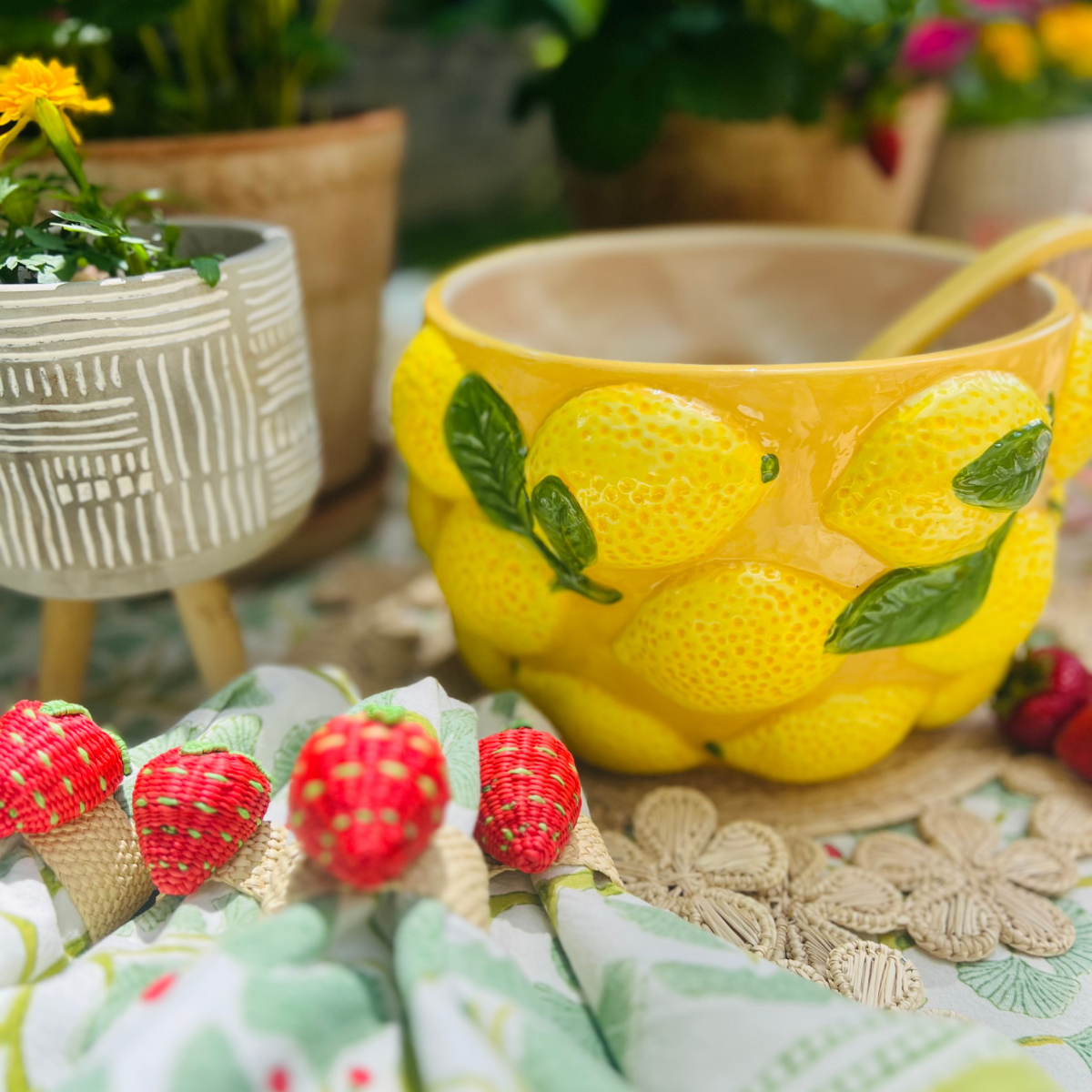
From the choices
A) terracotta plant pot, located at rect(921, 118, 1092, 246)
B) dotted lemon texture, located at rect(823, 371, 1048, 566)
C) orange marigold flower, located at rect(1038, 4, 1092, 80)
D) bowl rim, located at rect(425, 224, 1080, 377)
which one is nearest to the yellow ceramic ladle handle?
bowl rim, located at rect(425, 224, 1080, 377)

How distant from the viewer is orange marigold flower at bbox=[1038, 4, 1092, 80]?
0.92 metres

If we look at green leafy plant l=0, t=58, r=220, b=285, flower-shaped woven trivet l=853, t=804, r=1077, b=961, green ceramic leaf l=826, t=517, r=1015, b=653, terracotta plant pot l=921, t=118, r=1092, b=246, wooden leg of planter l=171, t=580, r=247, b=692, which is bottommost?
flower-shaped woven trivet l=853, t=804, r=1077, b=961

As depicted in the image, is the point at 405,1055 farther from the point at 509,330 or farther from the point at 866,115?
the point at 866,115

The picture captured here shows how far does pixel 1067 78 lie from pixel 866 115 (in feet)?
1.43

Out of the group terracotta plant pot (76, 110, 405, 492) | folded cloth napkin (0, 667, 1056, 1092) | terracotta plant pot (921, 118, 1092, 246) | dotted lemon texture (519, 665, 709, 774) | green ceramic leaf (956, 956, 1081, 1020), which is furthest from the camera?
terracotta plant pot (921, 118, 1092, 246)

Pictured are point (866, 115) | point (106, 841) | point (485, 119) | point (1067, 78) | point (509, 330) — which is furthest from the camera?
point (485, 119)

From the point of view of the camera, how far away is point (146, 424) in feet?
1.39

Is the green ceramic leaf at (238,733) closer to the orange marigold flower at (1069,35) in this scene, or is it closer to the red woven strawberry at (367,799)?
the red woven strawberry at (367,799)

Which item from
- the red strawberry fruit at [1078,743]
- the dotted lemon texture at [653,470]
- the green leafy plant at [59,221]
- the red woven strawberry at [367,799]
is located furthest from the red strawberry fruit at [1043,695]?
the green leafy plant at [59,221]

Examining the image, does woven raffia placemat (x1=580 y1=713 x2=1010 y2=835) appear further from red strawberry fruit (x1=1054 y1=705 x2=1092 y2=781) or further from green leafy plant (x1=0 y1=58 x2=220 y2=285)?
green leafy plant (x1=0 y1=58 x2=220 y2=285)

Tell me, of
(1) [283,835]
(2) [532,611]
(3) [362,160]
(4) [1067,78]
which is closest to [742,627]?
(2) [532,611]

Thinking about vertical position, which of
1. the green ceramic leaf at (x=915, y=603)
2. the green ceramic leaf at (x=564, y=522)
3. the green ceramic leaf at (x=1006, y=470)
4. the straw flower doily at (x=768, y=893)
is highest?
the green ceramic leaf at (x=1006, y=470)

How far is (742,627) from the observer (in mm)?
412

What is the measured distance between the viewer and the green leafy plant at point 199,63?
2.11 ft
